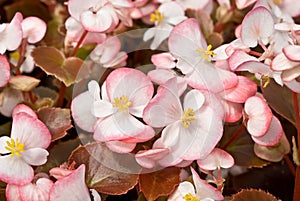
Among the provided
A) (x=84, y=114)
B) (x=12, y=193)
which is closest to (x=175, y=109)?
(x=84, y=114)

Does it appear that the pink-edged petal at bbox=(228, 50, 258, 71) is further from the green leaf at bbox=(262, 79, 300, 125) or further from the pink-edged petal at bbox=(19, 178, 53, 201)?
the pink-edged petal at bbox=(19, 178, 53, 201)

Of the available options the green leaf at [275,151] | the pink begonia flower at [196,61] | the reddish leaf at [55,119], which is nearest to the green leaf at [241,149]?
the green leaf at [275,151]

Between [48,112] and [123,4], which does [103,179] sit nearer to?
[48,112]

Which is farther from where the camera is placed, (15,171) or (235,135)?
(235,135)

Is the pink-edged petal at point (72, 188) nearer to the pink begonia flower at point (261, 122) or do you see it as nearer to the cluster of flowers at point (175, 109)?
the cluster of flowers at point (175, 109)

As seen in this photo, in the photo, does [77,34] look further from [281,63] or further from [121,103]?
[281,63]

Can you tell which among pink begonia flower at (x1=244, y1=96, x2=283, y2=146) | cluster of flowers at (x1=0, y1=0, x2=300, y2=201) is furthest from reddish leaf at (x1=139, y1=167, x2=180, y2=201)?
pink begonia flower at (x1=244, y1=96, x2=283, y2=146)
